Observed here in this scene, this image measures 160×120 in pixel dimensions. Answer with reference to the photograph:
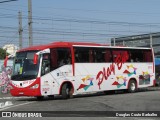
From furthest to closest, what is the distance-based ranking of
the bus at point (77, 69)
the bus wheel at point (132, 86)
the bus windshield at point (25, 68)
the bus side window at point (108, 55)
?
the bus wheel at point (132, 86) < the bus side window at point (108, 55) < the bus at point (77, 69) < the bus windshield at point (25, 68)

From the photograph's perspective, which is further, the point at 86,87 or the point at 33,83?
the point at 86,87

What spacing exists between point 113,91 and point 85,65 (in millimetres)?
5683

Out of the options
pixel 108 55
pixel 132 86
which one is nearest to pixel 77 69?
pixel 108 55

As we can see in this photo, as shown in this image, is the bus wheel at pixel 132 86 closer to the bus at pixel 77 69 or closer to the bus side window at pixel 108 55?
the bus at pixel 77 69

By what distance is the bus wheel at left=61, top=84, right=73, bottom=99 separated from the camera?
2444 centimetres

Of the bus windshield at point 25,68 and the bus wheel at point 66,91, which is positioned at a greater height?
the bus windshield at point 25,68

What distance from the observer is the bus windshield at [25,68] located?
2314cm

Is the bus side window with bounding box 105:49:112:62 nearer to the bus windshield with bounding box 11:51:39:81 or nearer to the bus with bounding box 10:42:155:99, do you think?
the bus with bounding box 10:42:155:99

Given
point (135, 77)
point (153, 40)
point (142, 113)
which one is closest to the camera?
point (142, 113)

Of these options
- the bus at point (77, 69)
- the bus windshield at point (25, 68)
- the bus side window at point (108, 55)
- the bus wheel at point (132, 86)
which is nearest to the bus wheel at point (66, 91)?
the bus at point (77, 69)

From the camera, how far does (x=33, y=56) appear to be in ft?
76.3

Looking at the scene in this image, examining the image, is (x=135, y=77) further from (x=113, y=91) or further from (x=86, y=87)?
(x=86, y=87)

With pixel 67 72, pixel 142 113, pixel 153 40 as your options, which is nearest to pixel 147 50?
pixel 67 72

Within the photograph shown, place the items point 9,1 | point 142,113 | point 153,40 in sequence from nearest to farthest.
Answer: point 142,113 → point 9,1 → point 153,40
